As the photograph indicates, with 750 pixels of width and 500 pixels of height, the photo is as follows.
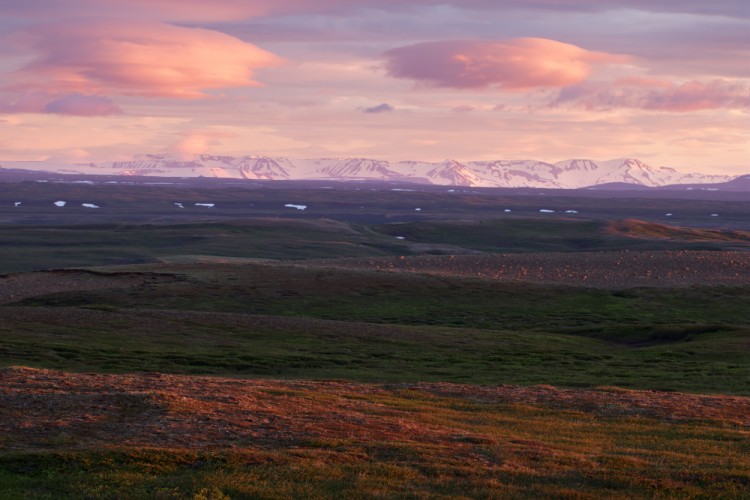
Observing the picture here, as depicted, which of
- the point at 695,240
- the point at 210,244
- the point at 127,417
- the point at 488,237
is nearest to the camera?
the point at 127,417

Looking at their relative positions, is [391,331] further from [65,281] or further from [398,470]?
[398,470]

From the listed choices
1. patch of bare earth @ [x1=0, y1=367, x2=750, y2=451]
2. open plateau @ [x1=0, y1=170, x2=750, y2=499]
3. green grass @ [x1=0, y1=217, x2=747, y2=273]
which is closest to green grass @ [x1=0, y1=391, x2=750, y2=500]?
open plateau @ [x1=0, y1=170, x2=750, y2=499]

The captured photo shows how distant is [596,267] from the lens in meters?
107

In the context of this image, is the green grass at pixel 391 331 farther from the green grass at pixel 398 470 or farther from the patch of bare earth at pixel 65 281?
the green grass at pixel 398 470

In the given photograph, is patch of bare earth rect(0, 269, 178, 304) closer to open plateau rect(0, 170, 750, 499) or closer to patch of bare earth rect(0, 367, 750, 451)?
open plateau rect(0, 170, 750, 499)

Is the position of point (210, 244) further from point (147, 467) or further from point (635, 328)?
point (147, 467)

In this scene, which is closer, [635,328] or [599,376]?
[599,376]

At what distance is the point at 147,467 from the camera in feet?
61.7

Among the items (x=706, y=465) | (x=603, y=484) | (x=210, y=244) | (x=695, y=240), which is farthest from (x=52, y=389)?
(x=695, y=240)

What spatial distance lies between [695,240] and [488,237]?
1607 inches

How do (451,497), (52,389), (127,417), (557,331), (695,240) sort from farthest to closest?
(695,240) → (557,331) → (52,389) → (127,417) → (451,497)

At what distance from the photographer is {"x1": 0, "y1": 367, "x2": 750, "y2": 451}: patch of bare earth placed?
21.6m

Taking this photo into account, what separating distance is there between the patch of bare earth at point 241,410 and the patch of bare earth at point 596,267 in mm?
60484

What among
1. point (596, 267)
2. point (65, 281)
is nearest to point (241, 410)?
point (65, 281)
